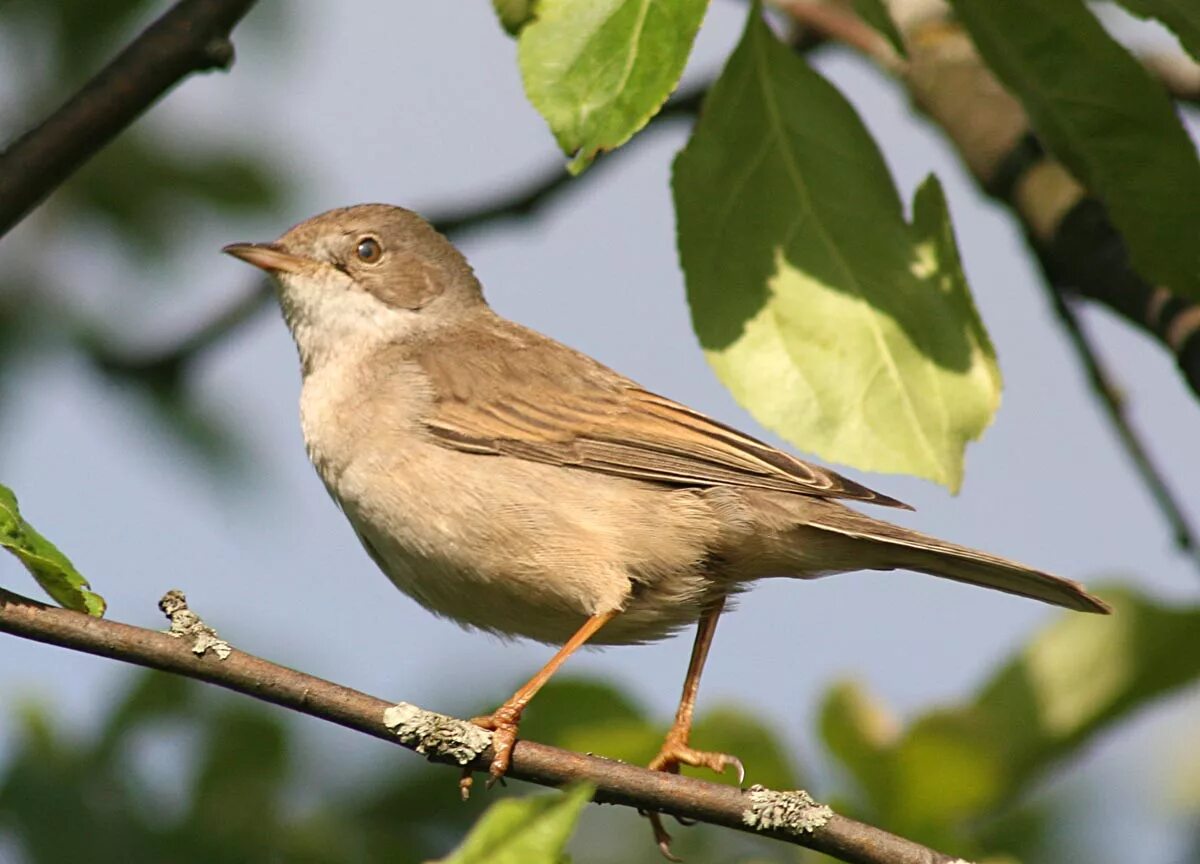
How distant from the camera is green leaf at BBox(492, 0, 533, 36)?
334 centimetres

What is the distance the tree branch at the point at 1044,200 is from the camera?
4379mm

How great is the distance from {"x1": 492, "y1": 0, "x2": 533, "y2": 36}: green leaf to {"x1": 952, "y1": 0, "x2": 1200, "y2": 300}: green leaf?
91 cm

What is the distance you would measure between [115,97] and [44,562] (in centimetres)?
117

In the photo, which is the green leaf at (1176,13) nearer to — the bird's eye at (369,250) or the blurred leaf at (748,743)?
the blurred leaf at (748,743)

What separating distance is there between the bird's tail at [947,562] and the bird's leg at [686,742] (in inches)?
22.0

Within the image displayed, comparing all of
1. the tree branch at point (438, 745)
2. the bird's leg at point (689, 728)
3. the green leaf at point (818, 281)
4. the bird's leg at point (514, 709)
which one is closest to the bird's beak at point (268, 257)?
the bird's leg at point (514, 709)

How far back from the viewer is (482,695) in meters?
4.32

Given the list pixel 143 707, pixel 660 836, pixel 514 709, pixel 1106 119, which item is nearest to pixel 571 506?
pixel 514 709

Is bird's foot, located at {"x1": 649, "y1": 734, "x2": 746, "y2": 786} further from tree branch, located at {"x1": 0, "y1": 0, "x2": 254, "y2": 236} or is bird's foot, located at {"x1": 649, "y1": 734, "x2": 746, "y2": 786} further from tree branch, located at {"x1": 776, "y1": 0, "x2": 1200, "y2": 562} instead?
tree branch, located at {"x1": 0, "y1": 0, "x2": 254, "y2": 236}

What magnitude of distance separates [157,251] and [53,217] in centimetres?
38

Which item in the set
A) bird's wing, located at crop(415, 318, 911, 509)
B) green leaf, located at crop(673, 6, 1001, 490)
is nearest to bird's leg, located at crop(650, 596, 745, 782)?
bird's wing, located at crop(415, 318, 911, 509)

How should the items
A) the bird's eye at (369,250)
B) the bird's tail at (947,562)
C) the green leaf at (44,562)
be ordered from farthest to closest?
1. the bird's eye at (369,250)
2. the bird's tail at (947,562)
3. the green leaf at (44,562)

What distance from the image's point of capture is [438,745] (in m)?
3.42

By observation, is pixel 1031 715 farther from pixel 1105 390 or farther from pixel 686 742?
pixel 1105 390
